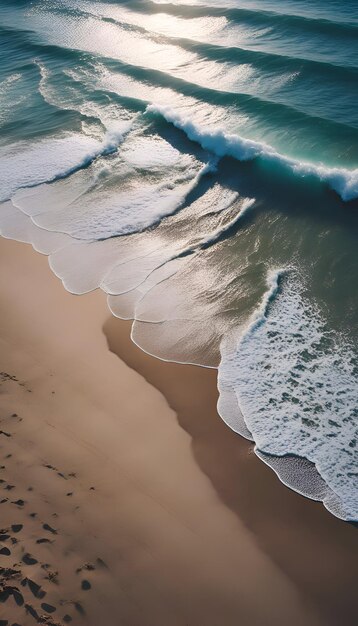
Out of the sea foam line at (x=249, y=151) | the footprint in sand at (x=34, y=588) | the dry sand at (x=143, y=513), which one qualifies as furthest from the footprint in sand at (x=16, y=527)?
the sea foam line at (x=249, y=151)

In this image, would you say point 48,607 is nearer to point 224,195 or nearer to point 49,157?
point 224,195

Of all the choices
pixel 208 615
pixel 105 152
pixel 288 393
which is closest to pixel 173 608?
pixel 208 615

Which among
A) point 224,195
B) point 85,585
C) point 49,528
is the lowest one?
point 85,585

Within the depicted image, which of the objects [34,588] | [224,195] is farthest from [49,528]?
[224,195]

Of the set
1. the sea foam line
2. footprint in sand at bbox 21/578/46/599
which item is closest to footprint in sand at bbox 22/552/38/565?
footprint in sand at bbox 21/578/46/599

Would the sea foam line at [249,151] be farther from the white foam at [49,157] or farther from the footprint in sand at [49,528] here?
the footprint in sand at [49,528]

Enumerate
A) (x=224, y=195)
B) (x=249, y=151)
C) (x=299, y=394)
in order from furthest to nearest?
(x=249, y=151) < (x=224, y=195) < (x=299, y=394)
